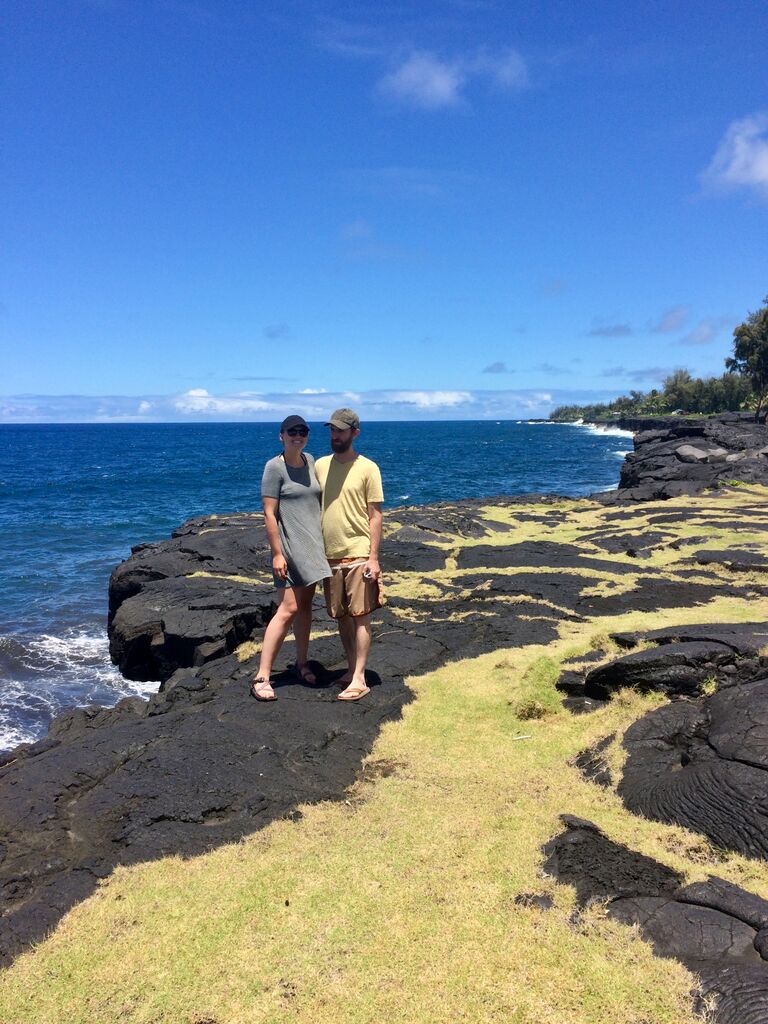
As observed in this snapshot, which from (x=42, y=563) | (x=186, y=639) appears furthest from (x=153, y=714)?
(x=42, y=563)

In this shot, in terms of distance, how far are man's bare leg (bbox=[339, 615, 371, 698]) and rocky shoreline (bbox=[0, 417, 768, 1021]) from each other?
0.29 m

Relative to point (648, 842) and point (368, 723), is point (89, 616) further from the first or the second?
point (648, 842)

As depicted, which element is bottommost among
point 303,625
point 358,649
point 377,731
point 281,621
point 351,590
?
point 377,731

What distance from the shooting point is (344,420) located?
725 centimetres

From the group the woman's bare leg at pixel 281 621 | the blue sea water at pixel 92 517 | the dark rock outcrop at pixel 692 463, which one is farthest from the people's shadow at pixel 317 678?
the dark rock outcrop at pixel 692 463

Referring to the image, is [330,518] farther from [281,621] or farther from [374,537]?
[281,621]

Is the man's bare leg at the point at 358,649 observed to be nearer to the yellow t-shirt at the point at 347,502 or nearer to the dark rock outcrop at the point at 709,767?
the yellow t-shirt at the point at 347,502

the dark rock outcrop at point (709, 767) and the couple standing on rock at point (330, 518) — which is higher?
the couple standing on rock at point (330, 518)

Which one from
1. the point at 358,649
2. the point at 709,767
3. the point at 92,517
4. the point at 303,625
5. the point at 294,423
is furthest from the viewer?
the point at 92,517

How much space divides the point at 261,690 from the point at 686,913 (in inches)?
191

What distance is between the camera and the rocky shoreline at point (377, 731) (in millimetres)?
4895

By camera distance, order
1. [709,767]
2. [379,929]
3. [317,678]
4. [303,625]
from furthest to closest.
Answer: [317,678] → [303,625] → [709,767] → [379,929]

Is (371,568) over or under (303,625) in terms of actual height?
over

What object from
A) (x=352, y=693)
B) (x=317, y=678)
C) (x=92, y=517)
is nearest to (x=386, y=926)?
(x=352, y=693)
